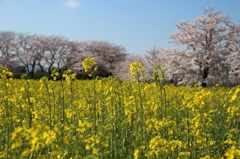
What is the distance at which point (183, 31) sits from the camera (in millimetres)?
20438

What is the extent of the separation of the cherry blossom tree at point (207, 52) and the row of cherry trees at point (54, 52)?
70.4 feet

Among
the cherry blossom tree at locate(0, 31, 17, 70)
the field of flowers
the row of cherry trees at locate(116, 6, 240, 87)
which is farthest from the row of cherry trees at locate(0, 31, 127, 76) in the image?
the field of flowers

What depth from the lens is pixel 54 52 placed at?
143ft

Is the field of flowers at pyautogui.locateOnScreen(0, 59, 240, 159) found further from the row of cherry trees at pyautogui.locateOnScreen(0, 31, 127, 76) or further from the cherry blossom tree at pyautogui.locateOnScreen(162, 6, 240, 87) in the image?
the row of cherry trees at pyautogui.locateOnScreen(0, 31, 127, 76)

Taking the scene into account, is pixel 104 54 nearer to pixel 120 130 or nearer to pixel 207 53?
pixel 207 53

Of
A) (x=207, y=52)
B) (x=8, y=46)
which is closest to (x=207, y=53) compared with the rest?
(x=207, y=52)

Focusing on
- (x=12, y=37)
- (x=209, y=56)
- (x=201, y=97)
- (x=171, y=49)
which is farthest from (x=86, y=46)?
(x=201, y=97)

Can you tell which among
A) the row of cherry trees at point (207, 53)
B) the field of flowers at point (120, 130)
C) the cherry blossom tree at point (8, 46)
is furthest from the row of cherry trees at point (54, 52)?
the field of flowers at point (120, 130)

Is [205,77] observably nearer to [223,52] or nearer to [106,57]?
[223,52]

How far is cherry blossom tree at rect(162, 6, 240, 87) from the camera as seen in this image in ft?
61.0

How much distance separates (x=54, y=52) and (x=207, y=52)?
102 ft

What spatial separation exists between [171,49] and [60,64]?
28.4m

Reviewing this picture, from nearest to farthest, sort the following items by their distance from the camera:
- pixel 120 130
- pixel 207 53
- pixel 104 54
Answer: pixel 120 130, pixel 207 53, pixel 104 54

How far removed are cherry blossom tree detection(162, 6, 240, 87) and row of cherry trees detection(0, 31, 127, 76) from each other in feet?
70.4
